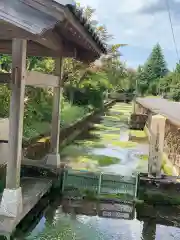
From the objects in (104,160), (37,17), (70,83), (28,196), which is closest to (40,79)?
(28,196)

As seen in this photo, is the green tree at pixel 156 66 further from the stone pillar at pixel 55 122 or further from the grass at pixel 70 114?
the stone pillar at pixel 55 122

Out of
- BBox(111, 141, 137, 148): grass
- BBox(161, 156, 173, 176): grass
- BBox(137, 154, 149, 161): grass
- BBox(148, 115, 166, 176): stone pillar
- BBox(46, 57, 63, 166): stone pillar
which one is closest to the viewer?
BBox(148, 115, 166, 176): stone pillar

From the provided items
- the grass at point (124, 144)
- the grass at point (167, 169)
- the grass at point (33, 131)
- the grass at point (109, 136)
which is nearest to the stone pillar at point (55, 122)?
the grass at point (33, 131)

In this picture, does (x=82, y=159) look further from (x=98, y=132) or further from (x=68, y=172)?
(x=98, y=132)

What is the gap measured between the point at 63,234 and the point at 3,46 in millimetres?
3967

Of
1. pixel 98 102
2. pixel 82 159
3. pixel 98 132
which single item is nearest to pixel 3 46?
pixel 82 159

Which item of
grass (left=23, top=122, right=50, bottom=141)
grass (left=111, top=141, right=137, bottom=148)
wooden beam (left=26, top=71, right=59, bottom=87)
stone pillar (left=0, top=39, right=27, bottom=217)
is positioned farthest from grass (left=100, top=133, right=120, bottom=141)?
stone pillar (left=0, top=39, right=27, bottom=217)

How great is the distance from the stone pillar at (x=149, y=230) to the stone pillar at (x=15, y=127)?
222 centimetres

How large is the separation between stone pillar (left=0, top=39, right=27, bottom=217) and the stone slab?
14 cm

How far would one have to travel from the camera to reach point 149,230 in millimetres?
6082

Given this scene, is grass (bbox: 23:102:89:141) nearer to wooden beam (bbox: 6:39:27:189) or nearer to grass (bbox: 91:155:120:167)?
grass (bbox: 91:155:120:167)

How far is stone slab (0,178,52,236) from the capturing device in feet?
16.1

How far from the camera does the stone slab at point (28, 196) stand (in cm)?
491

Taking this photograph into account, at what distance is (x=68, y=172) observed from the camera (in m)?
7.67
